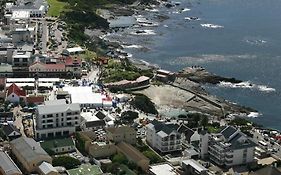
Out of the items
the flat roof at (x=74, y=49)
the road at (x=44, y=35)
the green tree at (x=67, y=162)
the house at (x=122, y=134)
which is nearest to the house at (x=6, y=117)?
the house at (x=122, y=134)

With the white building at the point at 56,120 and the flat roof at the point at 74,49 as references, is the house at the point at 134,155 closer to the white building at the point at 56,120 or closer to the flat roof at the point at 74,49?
the white building at the point at 56,120

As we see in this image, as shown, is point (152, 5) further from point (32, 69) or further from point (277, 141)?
point (277, 141)

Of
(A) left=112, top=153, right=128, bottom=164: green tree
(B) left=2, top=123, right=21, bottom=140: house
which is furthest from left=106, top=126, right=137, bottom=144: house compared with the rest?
(B) left=2, top=123, right=21, bottom=140: house

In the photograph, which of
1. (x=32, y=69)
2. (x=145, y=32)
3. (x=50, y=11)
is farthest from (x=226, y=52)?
(x=32, y=69)

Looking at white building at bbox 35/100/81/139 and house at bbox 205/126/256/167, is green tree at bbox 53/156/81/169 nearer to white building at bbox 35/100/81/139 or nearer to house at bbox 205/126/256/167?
white building at bbox 35/100/81/139

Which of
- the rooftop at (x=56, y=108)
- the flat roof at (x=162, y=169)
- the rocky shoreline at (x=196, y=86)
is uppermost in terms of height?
the rooftop at (x=56, y=108)

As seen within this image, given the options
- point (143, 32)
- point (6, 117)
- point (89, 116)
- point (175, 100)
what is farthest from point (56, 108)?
point (143, 32)
